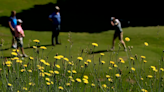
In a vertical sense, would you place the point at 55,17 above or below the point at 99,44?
above

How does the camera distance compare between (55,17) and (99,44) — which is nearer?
(55,17)

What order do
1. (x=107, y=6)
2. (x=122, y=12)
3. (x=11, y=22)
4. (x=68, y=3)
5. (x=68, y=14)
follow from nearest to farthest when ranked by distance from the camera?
(x=11, y=22), (x=122, y=12), (x=107, y=6), (x=68, y=14), (x=68, y=3)

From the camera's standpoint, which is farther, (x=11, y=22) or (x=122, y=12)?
(x=122, y=12)

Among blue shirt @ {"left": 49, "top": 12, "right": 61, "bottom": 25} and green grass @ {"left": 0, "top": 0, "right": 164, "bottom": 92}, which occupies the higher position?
blue shirt @ {"left": 49, "top": 12, "right": 61, "bottom": 25}

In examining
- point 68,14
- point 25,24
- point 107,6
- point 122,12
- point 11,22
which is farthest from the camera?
point 68,14

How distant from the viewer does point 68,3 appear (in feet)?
102

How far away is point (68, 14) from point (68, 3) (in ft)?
10.1

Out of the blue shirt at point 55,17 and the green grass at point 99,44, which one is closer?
the green grass at point 99,44

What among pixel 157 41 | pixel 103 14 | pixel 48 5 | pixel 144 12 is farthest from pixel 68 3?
pixel 157 41

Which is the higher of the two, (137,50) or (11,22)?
(11,22)

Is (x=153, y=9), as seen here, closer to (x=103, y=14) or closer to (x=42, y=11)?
(x=103, y=14)

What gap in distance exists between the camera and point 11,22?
33.6ft

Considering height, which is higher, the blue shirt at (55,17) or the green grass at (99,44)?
the blue shirt at (55,17)

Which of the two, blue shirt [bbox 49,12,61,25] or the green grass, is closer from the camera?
the green grass
